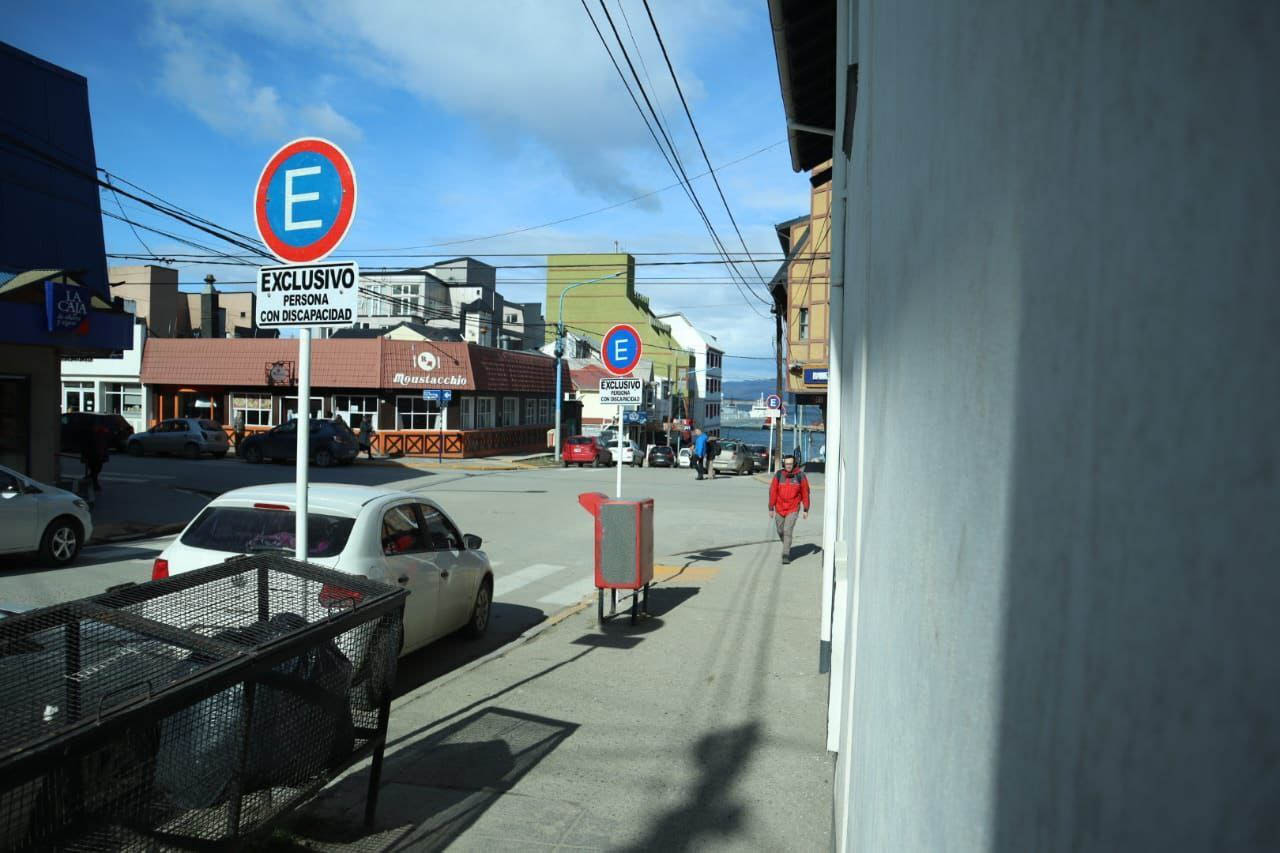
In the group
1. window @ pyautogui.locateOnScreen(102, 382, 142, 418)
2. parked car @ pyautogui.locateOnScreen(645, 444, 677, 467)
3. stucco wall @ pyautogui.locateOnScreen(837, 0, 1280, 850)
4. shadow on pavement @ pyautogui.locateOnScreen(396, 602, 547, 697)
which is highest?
stucco wall @ pyautogui.locateOnScreen(837, 0, 1280, 850)

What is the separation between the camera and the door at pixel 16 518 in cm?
1212

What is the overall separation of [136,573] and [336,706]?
31.3ft

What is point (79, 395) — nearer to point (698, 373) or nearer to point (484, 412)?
point (484, 412)

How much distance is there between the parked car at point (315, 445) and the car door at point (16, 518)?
21.1m

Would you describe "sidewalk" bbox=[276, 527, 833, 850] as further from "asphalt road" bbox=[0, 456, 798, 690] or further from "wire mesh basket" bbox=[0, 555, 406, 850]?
"asphalt road" bbox=[0, 456, 798, 690]

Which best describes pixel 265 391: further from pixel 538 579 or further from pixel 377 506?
pixel 377 506

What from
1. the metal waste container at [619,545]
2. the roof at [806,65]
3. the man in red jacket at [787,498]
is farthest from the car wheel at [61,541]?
the roof at [806,65]

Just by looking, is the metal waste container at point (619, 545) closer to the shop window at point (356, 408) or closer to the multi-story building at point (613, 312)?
the shop window at point (356, 408)

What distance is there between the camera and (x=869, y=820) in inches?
79.8

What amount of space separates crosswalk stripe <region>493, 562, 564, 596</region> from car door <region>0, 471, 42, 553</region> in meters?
6.16

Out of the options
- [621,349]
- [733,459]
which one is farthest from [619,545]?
[733,459]

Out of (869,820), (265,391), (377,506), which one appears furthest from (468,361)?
(869,820)

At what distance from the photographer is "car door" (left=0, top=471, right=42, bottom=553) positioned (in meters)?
12.1

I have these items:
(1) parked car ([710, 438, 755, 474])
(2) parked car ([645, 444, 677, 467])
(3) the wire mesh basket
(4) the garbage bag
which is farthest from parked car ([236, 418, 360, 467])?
(4) the garbage bag
